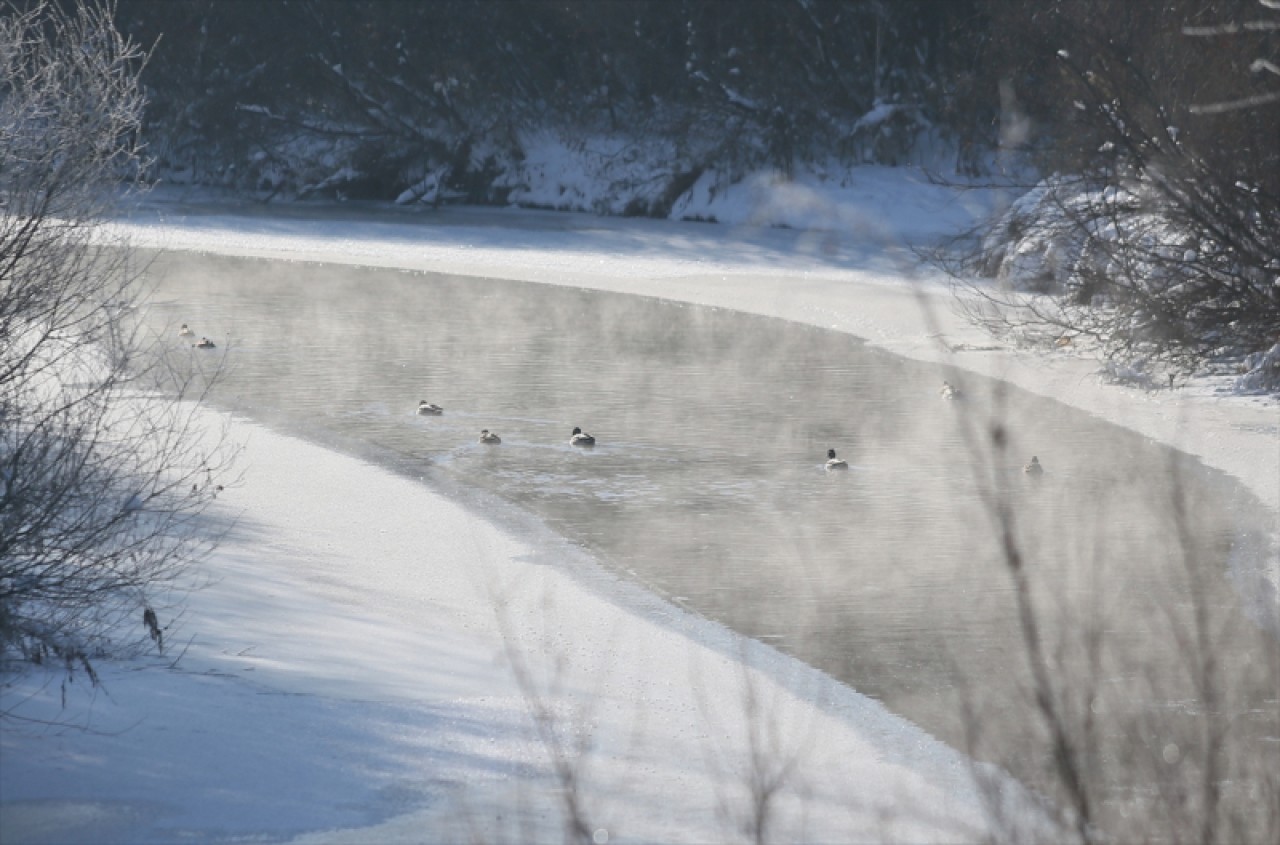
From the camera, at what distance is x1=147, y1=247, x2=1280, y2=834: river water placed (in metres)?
6.82

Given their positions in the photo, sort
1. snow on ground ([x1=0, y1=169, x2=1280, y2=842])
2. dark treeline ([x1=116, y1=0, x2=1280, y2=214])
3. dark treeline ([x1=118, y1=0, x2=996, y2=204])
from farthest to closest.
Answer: dark treeline ([x1=118, y1=0, x2=996, y2=204]) < dark treeline ([x1=116, y1=0, x2=1280, y2=214]) < snow on ground ([x1=0, y1=169, x2=1280, y2=842])

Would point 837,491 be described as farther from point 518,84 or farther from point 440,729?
point 518,84

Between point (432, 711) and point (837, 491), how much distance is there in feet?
16.1

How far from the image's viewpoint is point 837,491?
10.8 metres

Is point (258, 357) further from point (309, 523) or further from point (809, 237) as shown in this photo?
point (809, 237)

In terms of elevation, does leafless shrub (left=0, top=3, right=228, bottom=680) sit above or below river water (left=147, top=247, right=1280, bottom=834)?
above

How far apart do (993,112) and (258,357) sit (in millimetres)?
20296

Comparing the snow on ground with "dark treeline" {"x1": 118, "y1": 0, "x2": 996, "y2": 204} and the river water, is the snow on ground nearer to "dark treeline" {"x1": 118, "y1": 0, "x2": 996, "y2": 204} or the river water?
the river water

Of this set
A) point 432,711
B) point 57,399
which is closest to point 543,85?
point 57,399

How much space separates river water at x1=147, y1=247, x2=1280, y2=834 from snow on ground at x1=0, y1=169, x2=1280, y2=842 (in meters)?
0.39

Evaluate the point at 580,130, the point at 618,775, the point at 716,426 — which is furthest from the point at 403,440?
the point at 580,130

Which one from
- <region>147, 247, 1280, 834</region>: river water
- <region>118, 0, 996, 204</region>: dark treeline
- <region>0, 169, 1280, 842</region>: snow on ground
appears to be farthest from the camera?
<region>118, 0, 996, 204</region>: dark treeline

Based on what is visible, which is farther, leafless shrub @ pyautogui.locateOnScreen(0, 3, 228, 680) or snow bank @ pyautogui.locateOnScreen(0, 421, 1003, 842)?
leafless shrub @ pyautogui.locateOnScreen(0, 3, 228, 680)

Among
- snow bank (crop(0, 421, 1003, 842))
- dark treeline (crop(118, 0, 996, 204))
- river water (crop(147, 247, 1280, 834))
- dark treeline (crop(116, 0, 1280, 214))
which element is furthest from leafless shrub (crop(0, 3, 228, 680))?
dark treeline (crop(118, 0, 996, 204))
